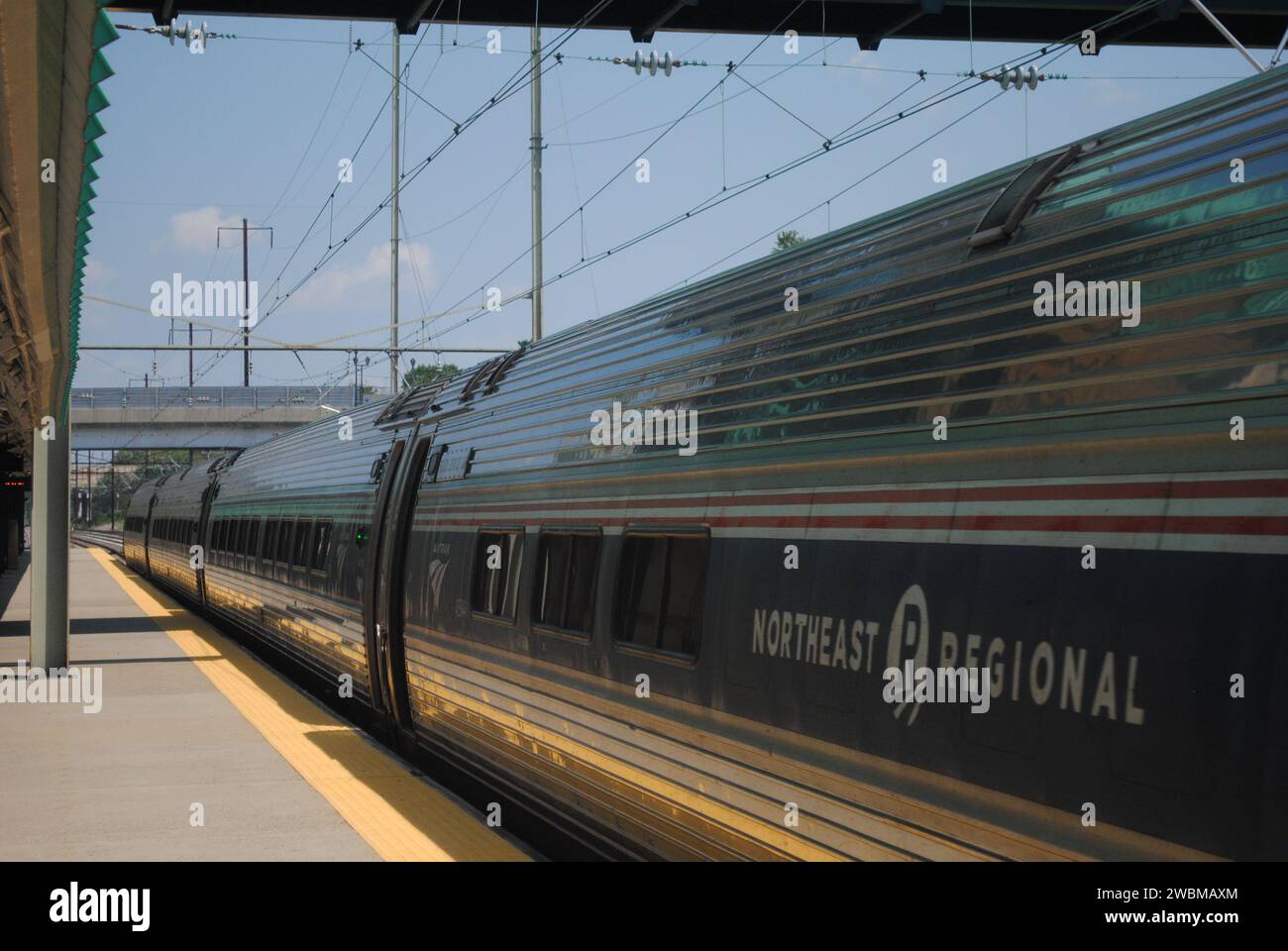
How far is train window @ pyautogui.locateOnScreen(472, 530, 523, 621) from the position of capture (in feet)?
27.3

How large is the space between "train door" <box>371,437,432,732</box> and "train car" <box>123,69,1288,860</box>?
328cm

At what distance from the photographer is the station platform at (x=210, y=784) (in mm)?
8047

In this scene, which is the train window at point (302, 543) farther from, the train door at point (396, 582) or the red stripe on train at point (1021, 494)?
the red stripe on train at point (1021, 494)

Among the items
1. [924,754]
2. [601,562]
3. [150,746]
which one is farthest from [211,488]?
[924,754]

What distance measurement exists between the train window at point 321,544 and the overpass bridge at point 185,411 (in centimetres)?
4461

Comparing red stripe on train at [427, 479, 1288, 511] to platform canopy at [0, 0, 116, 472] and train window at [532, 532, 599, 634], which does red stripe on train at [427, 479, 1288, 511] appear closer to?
train window at [532, 532, 599, 634]

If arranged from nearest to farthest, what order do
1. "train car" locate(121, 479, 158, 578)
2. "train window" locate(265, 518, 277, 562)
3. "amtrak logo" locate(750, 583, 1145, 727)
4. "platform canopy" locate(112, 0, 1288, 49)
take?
"amtrak logo" locate(750, 583, 1145, 727), "platform canopy" locate(112, 0, 1288, 49), "train window" locate(265, 518, 277, 562), "train car" locate(121, 479, 158, 578)

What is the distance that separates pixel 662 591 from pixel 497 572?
2615mm

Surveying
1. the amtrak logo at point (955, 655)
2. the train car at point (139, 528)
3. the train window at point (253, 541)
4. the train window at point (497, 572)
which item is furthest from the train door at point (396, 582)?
the train car at point (139, 528)

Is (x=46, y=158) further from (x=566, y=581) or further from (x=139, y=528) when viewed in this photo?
(x=139, y=528)

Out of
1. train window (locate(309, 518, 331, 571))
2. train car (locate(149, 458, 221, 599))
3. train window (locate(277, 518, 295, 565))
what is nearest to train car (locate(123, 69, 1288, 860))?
train window (locate(309, 518, 331, 571))

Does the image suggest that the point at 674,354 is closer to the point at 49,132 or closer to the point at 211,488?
the point at 49,132

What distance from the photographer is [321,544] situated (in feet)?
47.2

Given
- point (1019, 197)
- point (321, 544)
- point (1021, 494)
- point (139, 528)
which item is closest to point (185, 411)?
point (139, 528)
